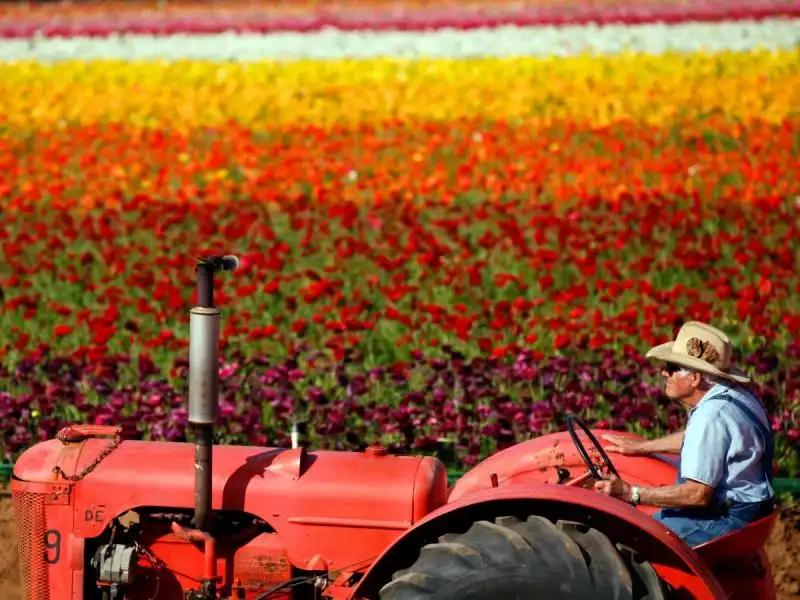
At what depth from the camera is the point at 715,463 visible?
4191 millimetres

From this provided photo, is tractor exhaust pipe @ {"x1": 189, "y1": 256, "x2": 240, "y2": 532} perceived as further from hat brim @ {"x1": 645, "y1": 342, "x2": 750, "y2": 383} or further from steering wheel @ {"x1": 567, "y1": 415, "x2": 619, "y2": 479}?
hat brim @ {"x1": 645, "y1": 342, "x2": 750, "y2": 383}

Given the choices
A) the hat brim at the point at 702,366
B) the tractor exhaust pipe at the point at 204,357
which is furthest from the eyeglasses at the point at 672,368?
the tractor exhaust pipe at the point at 204,357

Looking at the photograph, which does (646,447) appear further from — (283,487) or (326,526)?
(283,487)

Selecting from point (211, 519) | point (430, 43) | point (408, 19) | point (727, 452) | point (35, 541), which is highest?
point (408, 19)

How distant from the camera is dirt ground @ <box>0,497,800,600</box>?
5.87 metres

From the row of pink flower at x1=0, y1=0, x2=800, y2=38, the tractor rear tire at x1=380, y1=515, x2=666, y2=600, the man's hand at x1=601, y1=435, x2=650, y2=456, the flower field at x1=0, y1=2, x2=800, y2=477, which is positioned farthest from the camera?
the row of pink flower at x1=0, y1=0, x2=800, y2=38

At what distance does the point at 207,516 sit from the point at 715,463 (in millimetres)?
1550

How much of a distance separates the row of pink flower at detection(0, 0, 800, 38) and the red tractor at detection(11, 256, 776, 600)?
1167 centimetres

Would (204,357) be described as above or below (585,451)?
above

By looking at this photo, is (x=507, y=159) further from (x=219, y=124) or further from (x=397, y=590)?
(x=397, y=590)

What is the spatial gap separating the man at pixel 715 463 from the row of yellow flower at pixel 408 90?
307 inches

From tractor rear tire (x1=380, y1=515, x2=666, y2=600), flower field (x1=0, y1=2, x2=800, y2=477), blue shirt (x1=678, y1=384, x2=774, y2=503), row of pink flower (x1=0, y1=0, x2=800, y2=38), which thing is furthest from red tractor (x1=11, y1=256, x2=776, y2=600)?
row of pink flower (x1=0, y1=0, x2=800, y2=38)

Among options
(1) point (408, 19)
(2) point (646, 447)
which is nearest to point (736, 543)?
(2) point (646, 447)

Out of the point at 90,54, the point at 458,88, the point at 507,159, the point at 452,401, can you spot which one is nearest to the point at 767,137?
the point at 507,159
